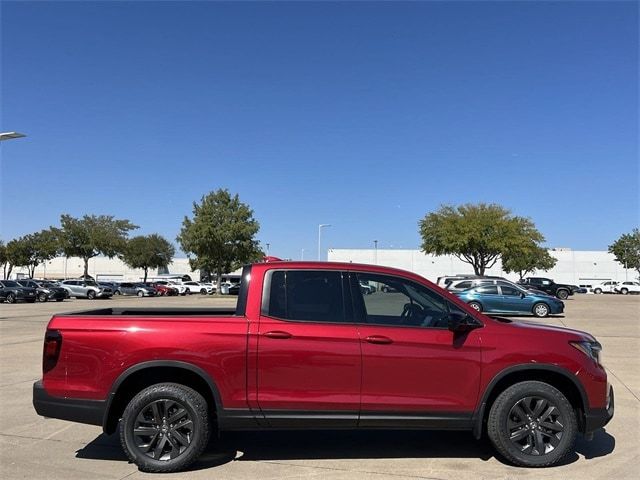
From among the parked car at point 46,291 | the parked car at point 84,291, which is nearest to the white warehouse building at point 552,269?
the parked car at point 84,291

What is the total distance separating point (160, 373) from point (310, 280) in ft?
5.08

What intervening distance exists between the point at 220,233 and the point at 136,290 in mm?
11982

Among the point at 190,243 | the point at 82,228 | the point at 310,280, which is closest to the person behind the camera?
the point at 310,280

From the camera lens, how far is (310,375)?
471 cm

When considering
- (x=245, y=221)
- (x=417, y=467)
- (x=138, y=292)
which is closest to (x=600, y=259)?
(x=245, y=221)

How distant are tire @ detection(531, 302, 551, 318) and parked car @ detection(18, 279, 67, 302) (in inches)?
1226

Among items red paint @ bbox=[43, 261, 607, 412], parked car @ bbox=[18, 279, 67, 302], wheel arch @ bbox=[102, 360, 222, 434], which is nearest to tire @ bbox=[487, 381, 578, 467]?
red paint @ bbox=[43, 261, 607, 412]

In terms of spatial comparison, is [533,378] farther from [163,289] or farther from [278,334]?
[163,289]

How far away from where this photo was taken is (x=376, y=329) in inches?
190

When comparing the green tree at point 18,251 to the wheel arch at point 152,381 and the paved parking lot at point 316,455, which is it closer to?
Answer: the paved parking lot at point 316,455

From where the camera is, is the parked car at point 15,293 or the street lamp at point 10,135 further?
Result: the parked car at point 15,293

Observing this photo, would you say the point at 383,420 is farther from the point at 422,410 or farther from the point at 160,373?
the point at 160,373

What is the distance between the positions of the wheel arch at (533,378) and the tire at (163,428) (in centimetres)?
238

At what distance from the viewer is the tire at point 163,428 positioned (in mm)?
4742
